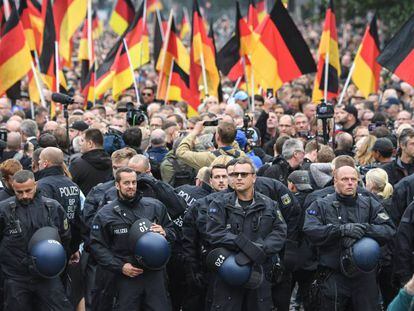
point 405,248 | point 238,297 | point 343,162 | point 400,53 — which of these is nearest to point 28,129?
point 400,53

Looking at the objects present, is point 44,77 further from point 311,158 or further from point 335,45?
point 311,158

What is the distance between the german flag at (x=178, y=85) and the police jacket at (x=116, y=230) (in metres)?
9.67

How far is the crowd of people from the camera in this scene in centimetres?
1088

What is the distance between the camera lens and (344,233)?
1076cm

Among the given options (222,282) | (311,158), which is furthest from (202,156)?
(222,282)

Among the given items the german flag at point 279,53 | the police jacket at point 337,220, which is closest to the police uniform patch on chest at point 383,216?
the police jacket at point 337,220

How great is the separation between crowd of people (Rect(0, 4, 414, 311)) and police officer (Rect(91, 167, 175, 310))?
0.04 ft

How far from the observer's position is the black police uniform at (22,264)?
36.0 feet

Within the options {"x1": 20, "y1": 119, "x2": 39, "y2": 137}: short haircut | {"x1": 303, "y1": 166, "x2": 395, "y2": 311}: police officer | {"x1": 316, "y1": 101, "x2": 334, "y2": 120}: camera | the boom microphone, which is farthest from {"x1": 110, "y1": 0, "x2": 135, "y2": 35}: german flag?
{"x1": 303, "y1": 166, "x2": 395, "y2": 311}: police officer

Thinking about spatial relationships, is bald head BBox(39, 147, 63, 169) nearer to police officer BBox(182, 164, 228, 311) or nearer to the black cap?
police officer BBox(182, 164, 228, 311)

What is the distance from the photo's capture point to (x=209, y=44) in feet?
69.9

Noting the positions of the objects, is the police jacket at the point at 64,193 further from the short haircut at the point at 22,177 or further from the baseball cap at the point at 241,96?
the baseball cap at the point at 241,96

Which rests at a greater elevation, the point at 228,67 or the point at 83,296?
the point at 228,67

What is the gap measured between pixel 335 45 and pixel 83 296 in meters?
8.46
